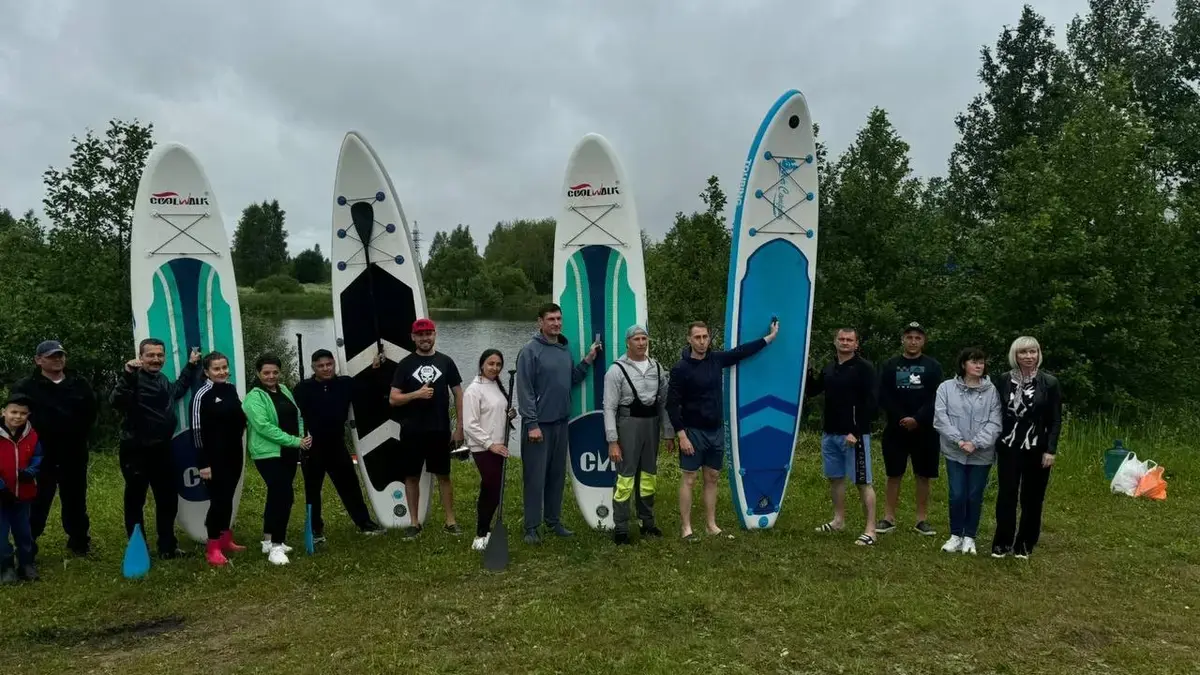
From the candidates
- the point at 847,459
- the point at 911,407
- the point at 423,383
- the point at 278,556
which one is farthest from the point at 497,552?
the point at 911,407

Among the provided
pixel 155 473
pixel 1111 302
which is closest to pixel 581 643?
pixel 155 473

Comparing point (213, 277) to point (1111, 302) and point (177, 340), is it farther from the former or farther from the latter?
point (1111, 302)

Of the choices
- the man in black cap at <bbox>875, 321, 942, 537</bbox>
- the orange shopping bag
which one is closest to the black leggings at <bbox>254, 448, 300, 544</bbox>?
the man in black cap at <bbox>875, 321, 942, 537</bbox>

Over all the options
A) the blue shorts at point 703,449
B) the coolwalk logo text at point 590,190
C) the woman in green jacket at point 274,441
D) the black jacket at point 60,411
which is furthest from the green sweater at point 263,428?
the coolwalk logo text at point 590,190

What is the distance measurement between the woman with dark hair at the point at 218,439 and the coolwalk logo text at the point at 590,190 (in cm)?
250

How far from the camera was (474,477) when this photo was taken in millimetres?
7273

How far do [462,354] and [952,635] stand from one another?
1651cm

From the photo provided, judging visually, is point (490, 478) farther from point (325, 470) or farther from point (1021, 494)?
point (1021, 494)

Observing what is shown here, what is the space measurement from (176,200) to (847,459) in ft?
15.4

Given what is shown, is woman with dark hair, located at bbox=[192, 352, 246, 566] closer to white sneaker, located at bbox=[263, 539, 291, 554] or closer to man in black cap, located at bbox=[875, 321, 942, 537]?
white sneaker, located at bbox=[263, 539, 291, 554]

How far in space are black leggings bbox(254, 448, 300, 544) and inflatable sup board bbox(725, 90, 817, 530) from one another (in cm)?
262

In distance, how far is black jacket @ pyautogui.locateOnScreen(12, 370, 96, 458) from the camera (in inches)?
163

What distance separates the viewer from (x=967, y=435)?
408cm

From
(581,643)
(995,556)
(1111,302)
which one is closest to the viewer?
(581,643)
